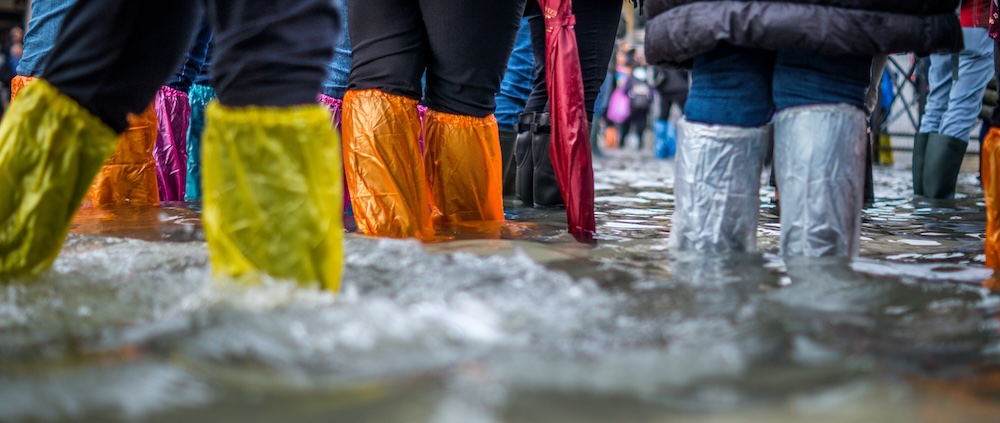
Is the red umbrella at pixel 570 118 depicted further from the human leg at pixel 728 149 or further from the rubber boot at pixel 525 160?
the rubber boot at pixel 525 160

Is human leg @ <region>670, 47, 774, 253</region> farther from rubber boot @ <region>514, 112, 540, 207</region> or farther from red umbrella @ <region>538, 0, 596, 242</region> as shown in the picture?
rubber boot @ <region>514, 112, 540, 207</region>

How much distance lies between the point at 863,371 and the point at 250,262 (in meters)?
0.82

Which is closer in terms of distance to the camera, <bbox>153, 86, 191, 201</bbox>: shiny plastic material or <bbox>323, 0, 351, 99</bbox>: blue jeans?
<bbox>323, 0, 351, 99</bbox>: blue jeans

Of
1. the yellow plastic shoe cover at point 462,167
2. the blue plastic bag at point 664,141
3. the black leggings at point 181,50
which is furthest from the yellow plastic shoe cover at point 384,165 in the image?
the blue plastic bag at point 664,141

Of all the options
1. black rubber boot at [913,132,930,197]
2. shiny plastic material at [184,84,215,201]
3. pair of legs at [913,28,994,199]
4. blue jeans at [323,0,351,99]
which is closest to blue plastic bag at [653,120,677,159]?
black rubber boot at [913,132,930,197]

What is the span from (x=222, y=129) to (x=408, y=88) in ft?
3.18

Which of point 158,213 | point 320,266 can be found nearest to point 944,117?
point 158,213

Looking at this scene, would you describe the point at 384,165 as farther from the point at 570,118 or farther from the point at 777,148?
the point at 777,148

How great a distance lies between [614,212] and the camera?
3227mm

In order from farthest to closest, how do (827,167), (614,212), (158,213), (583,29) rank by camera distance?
(614,212), (583,29), (158,213), (827,167)

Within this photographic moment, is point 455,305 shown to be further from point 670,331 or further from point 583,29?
point 583,29

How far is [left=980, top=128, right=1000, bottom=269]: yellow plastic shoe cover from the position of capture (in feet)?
5.92

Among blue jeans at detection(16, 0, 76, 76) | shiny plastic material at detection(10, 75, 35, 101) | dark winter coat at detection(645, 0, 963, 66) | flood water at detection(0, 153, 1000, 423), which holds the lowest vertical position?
flood water at detection(0, 153, 1000, 423)

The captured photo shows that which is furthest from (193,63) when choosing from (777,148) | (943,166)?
(943,166)
